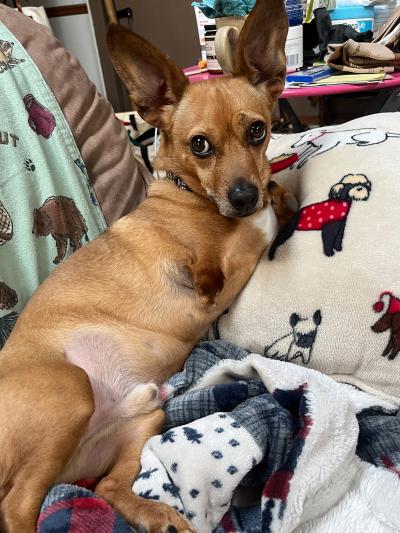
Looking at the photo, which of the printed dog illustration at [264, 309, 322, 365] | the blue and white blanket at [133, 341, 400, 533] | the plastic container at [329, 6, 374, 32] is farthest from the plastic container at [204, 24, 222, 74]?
the blue and white blanket at [133, 341, 400, 533]

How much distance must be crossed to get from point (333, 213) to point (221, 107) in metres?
0.44

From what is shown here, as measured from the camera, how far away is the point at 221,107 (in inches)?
55.4

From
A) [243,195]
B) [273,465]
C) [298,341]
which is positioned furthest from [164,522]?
[243,195]

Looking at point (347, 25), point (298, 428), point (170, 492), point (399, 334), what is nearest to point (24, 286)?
point (170, 492)

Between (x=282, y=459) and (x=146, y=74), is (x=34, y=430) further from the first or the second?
(x=146, y=74)

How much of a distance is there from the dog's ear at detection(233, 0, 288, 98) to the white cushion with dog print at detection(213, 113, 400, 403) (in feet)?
0.95

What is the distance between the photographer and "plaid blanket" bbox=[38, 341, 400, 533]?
0.93m

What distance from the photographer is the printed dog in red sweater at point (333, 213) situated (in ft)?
4.27

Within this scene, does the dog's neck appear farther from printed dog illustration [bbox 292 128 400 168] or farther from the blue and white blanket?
the blue and white blanket

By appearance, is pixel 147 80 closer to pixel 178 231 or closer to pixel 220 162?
pixel 220 162

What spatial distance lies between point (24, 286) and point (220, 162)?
0.75 m

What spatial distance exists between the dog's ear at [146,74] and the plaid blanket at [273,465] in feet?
2.77

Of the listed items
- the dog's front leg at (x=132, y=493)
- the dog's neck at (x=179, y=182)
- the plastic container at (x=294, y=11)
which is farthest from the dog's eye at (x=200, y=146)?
the plastic container at (x=294, y=11)

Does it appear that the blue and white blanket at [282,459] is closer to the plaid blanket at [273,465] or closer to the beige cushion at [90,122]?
the plaid blanket at [273,465]
